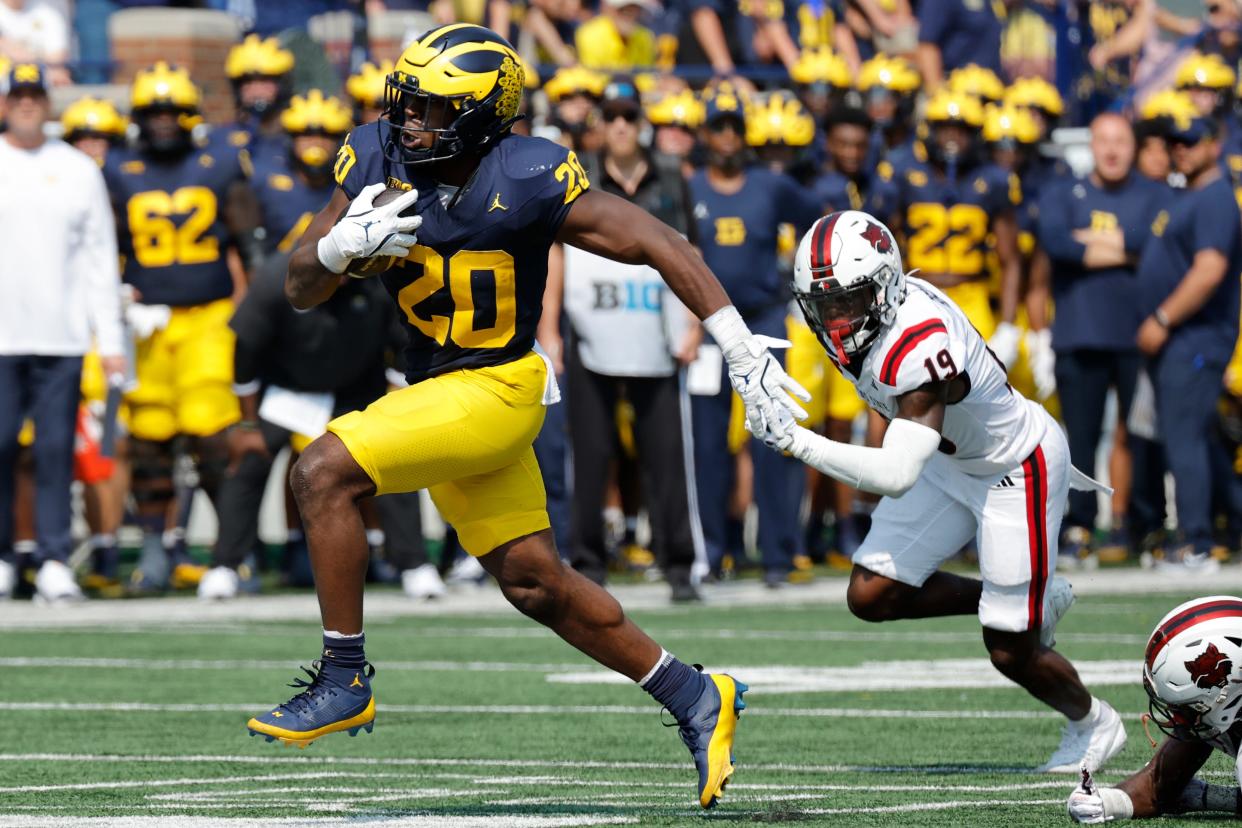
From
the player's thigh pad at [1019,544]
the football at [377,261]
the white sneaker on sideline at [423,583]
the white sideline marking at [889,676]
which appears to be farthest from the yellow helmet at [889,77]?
the football at [377,261]

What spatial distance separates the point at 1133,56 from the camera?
17.7m

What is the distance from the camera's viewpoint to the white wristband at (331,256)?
6004 millimetres

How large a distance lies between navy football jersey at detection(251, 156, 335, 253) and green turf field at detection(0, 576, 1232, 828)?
225 cm

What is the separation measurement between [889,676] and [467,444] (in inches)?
142

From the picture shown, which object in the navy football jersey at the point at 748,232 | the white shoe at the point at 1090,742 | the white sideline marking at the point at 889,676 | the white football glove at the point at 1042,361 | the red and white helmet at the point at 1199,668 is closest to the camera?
the red and white helmet at the point at 1199,668

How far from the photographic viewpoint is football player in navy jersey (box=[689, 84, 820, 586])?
1274 cm

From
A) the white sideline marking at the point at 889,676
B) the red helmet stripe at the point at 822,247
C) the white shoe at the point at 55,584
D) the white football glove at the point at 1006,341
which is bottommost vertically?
the white shoe at the point at 55,584

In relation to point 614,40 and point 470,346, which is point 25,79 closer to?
point 614,40

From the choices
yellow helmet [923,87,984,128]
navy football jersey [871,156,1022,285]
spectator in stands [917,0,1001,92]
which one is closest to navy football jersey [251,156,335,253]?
navy football jersey [871,156,1022,285]

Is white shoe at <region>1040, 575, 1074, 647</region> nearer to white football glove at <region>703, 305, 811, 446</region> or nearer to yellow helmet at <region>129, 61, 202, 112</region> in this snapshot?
white football glove at <region>703, 305, 811, 446</region>

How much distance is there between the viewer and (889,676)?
9.31 metres

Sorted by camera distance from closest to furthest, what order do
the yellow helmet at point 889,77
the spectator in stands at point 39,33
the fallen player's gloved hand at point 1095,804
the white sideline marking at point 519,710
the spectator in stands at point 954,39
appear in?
the fallen player's gloved hand at point 1095,804 → the white sideline marking at point 519,710 → the yellow helmet at point 889,77 → the spectator in stands at point 39,33 → the spectator in stands at point 954,39

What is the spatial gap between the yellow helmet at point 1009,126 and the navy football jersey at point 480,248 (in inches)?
332

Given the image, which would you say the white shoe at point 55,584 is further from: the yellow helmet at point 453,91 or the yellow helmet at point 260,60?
the yellow helmet at point 453,91
